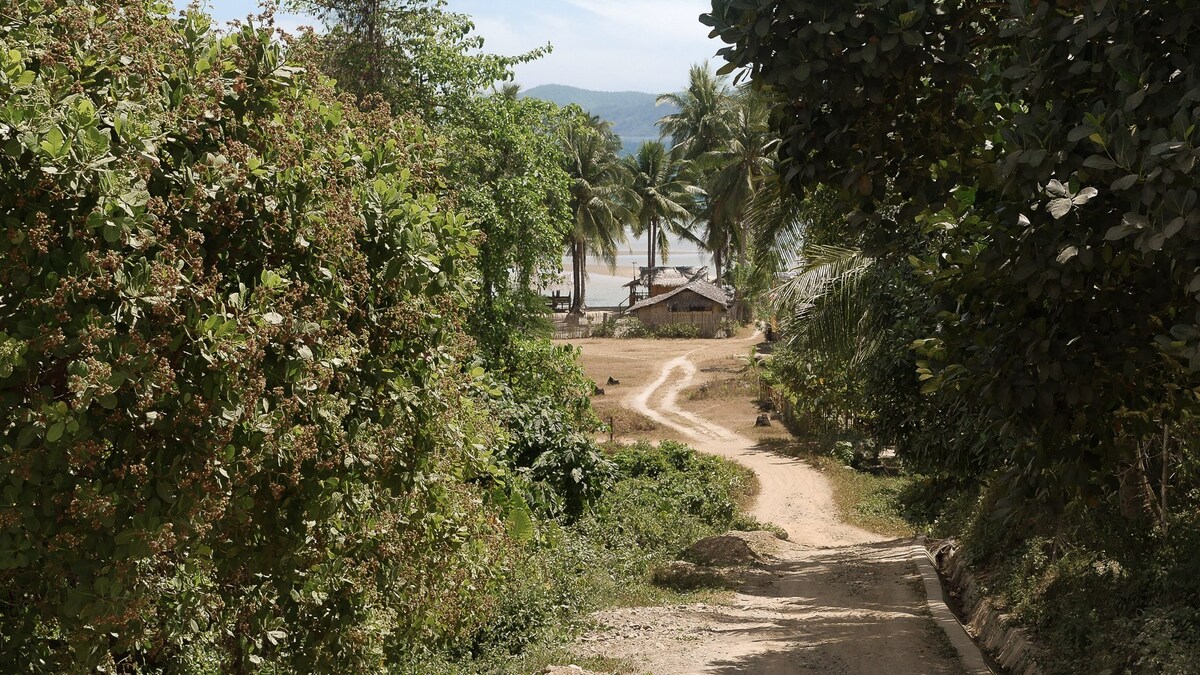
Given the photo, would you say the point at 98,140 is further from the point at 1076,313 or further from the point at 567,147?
the point at 567,147

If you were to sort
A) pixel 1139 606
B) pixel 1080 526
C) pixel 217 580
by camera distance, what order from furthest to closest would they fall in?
pixel 1080 526 < pixel 1139 606 < pixel 217 580

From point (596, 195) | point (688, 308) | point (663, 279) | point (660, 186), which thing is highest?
point (660, 186)

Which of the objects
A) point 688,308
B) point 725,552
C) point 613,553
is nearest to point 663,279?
point 688,308

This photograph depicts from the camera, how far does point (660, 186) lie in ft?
214

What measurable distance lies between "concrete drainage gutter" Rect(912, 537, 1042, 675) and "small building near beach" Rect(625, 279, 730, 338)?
4271cm

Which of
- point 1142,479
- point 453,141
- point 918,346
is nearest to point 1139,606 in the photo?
point 1142,479

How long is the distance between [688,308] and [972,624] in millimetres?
48587

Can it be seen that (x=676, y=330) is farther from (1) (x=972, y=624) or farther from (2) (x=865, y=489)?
(1) (x=972, y=624)

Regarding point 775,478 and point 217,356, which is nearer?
point 217,356

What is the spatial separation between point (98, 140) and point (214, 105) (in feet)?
2.74

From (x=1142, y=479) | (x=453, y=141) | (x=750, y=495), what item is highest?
(x=453, y=141)

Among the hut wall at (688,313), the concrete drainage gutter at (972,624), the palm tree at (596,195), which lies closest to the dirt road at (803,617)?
the concrete drainage gutter at (972,624)

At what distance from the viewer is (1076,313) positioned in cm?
479

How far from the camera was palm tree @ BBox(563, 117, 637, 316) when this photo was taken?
196ft
